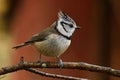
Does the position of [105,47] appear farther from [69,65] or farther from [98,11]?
[69,65]

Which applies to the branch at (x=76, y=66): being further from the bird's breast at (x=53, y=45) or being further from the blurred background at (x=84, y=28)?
the blurred background at (x=84, y=28)

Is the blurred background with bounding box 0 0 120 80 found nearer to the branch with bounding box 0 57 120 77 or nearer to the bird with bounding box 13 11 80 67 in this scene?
the bird with bounding box 13 11 80 67

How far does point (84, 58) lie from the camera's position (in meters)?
4.33

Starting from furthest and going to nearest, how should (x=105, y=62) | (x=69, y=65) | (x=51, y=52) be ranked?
(x=105, y=62), (x=51, y=52), (x=69, y=65)

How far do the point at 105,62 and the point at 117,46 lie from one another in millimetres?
230

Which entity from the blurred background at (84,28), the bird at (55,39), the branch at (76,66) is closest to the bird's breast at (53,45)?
the bird at (55,39)

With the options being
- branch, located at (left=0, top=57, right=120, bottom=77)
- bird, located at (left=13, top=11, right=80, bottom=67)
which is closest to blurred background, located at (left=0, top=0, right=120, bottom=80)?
bird, located at (left=13, top=11, right=80, bottom=67)

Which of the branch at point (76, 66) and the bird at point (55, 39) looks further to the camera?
the bird at point (55, 39)

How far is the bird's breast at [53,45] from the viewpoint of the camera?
90.6 inches

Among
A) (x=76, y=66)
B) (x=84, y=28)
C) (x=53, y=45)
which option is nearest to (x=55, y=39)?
(x=53, y=45)

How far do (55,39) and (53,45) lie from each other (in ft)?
0.12

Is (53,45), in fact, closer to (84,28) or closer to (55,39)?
(55,39)

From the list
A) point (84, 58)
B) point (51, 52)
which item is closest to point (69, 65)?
point (51, 52)

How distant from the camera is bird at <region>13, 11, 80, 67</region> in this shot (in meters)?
2.31
